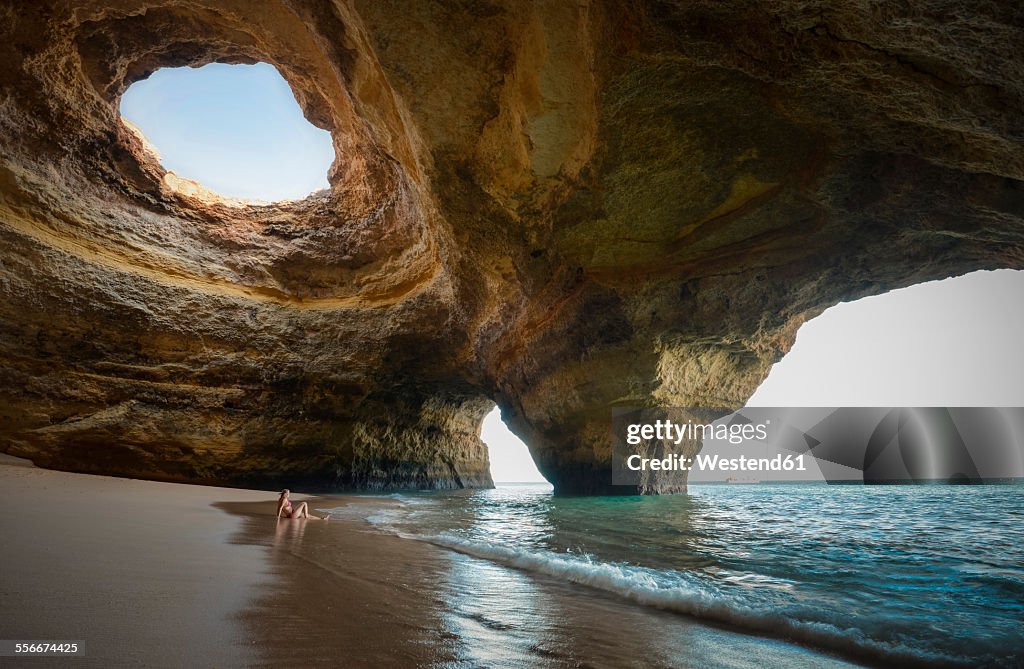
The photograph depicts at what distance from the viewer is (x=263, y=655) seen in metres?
1.60

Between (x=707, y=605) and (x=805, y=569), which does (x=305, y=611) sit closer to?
(x=707, y=605)

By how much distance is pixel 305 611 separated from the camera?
217cm

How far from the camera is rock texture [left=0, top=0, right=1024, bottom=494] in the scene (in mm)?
5141

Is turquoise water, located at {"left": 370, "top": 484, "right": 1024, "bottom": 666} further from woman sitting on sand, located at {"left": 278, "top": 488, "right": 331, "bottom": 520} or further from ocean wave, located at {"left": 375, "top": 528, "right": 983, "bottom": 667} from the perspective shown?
woman sitting on sand, located at {"left": 278, "top": 488, "right": 331, "bottom": 520}

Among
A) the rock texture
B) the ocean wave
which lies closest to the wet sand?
the ocean wave

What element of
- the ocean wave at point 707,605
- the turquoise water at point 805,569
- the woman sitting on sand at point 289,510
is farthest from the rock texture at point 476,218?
the woman sitting on sand at point 289,510

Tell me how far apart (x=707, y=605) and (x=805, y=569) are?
156cm

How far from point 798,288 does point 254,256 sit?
11173 mm

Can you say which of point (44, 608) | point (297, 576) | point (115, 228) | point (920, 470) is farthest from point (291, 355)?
point (920, 470)

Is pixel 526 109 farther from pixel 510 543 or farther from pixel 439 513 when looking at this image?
pixel 439 513

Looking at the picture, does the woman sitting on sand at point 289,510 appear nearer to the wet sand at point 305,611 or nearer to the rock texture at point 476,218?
the wet sand at point 305,611

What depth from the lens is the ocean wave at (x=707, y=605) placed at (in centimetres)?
216

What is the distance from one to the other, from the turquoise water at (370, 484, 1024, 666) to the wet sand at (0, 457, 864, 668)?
0.26m

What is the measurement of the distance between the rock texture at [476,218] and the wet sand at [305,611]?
14.1ft
